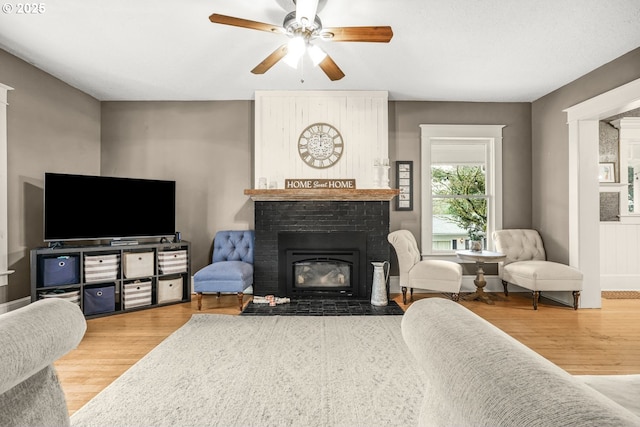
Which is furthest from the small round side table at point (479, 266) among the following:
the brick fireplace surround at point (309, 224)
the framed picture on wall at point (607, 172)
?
the framed picture on wall at point (607, 172)

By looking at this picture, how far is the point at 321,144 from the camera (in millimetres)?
4195

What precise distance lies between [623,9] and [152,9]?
3531 millimetres

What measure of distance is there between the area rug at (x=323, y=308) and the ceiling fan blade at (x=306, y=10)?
2.70 meters

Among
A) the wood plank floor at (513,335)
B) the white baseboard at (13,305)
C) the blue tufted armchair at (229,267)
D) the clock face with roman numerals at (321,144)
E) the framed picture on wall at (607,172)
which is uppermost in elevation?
the clock face with roman numerals at (321,144)

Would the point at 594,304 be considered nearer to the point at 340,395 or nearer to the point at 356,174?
the point at 356,174

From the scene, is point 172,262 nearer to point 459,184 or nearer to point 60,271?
point 60,271

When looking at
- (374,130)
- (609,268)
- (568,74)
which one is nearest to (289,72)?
(374,130)

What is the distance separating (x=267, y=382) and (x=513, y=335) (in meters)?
2.23

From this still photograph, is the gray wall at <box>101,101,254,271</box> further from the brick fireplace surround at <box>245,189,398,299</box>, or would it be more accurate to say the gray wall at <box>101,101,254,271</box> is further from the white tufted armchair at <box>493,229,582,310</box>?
the white tufted armchair at <box>493,229,582,310</box>

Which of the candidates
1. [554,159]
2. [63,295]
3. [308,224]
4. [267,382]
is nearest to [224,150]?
[308,224]

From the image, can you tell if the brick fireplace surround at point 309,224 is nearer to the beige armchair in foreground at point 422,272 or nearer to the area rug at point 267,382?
the beige armchair in foreground at point 422,272

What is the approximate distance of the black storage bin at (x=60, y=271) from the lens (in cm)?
323

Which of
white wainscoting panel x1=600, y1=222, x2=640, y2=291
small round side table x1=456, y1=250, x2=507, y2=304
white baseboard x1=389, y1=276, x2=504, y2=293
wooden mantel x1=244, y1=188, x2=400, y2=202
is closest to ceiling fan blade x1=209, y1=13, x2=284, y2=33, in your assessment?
wooden mantel x1=244, y1=188, x2=400, y2=202

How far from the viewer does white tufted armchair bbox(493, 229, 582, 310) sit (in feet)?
12.0
